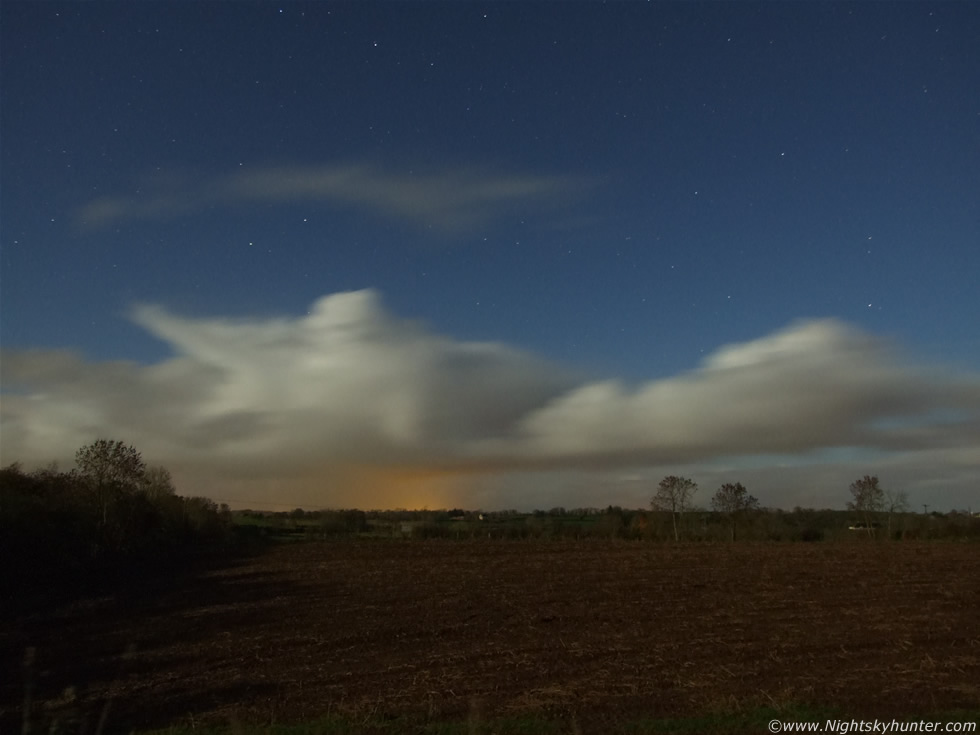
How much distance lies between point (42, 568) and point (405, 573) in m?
15.3

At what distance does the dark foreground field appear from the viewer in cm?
1197

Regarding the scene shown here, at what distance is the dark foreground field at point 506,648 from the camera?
1197cm

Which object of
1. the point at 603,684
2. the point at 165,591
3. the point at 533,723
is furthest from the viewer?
the point at 165,591

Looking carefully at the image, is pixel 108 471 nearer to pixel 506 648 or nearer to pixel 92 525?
pixel 92 525

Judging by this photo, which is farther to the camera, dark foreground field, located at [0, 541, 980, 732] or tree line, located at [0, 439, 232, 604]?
tree line, located at [0, 439, 232, 604]

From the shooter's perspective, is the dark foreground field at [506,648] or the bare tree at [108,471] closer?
the dark foreground field at [506,648]

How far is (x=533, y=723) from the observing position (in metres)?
10.7

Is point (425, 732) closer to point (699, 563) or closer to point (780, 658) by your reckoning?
point (780, 658)

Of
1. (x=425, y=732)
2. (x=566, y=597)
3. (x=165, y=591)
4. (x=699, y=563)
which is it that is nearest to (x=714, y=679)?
(x=425, y=732)

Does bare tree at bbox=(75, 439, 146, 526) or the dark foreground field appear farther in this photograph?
bare tree at bbox=(75, 439, 146, 526)

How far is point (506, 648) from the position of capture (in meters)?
16.8

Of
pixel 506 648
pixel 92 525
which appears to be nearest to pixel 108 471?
pixel 92 525

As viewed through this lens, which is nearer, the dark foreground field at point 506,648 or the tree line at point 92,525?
the dark foreground field at point 506,648

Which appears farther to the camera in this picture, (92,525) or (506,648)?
(92,525)
